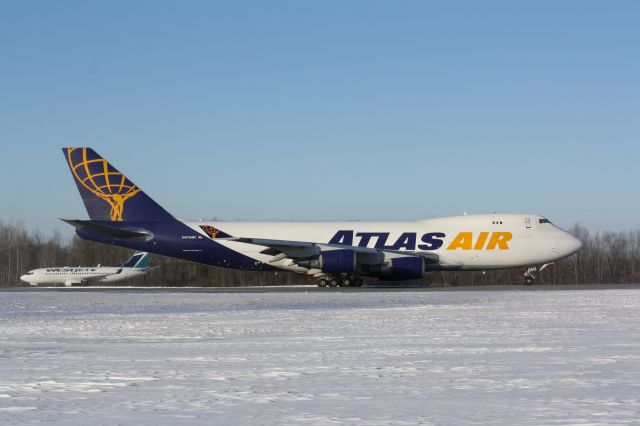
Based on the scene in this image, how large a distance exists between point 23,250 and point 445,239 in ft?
257

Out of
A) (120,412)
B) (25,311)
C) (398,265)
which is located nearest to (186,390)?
(120,412)

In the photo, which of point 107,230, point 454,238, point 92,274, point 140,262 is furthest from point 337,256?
point 92,274

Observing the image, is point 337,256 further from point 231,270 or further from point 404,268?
point 231,270

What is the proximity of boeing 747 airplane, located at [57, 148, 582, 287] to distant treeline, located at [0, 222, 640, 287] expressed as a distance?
1410cm

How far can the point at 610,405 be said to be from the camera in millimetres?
7711

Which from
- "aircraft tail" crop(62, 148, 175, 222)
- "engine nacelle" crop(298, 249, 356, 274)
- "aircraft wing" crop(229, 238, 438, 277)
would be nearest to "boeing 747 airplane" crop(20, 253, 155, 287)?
"aircraft tail" crop(62, 148, 175, 222)

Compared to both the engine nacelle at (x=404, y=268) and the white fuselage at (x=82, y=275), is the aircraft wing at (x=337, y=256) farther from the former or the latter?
the white fuselage at (x=82, y=275)

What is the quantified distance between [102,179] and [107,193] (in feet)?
2.44

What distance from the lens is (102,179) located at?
131 ft

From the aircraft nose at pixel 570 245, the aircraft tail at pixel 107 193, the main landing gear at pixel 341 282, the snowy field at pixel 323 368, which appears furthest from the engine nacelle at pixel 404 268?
the snowy field at pixel 323 368

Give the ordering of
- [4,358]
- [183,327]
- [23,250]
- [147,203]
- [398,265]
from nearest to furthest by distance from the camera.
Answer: [4,358]
[183,327]
[398,265]
[147,203]
[23,250]

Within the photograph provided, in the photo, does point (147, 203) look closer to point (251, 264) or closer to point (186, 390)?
point (251, 264)

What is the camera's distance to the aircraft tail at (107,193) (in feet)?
130

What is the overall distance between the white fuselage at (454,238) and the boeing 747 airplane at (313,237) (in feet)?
0.15
